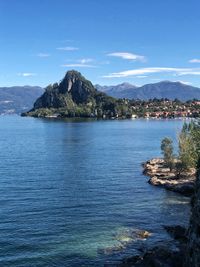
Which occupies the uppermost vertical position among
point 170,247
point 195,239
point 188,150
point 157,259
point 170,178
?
point 188,150

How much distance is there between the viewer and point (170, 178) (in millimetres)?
107250

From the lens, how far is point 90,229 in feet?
216

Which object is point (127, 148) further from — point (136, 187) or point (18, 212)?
point (18, 212)

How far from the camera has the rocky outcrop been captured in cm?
9277

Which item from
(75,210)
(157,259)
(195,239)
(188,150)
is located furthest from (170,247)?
(188,150)

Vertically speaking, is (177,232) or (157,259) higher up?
(157,259)

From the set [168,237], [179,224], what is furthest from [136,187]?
[168,237]

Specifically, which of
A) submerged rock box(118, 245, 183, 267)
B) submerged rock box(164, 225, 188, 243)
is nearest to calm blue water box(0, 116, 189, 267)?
submerged rock box(164, 225, 188, 243)

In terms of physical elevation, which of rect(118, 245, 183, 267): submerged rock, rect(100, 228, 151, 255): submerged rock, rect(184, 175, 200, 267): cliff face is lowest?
rect(100, 228, 151, 255): submerged rock

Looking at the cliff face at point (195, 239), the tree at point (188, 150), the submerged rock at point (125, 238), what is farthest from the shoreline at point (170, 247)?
the cliff face at point (195, 239)

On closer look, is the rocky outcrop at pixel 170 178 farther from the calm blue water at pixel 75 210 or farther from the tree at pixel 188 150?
the tree at pixel 188 150

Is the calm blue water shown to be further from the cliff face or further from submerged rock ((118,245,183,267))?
the cliff face

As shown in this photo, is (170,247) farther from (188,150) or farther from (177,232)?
(188,150)

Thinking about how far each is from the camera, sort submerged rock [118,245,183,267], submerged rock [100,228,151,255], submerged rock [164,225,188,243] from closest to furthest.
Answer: submerged rock [118,245,183,267] < submerged rock [100,228,151,255] < submerged rock [164,225,188,243]
